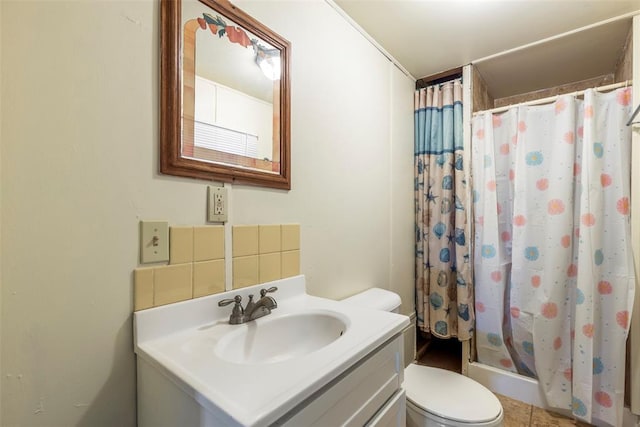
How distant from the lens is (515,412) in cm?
161

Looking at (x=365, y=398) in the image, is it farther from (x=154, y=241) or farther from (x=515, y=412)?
(x=515, y=412)

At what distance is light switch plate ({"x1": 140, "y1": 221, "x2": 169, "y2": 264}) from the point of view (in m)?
0.77

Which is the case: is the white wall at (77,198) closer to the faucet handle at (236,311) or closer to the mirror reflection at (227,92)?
the mirror reflection at (227,92)

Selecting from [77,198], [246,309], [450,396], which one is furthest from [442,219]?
[77,198]

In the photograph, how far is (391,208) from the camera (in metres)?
1.84

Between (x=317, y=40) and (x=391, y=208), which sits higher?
(x=317, y=40)

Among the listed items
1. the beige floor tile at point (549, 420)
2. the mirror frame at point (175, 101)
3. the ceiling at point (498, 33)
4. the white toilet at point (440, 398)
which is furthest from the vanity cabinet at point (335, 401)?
the ceiling at point (498, 33)

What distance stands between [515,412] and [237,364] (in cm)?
182

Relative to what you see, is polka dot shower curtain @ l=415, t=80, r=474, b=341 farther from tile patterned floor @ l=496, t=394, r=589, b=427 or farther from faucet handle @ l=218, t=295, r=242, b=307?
faucet handle @ l=218, t=295, r=242, b=307

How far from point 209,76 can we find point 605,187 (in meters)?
1.94

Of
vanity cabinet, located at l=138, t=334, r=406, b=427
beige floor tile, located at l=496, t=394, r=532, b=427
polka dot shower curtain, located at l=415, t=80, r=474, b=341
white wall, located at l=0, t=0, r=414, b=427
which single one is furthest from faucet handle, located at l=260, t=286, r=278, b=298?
beige floor tile, located at l=496, t=394, r=532, b=427

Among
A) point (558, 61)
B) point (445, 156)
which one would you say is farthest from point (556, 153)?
point (558, 61)

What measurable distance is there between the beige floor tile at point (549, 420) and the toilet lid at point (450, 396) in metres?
0.56

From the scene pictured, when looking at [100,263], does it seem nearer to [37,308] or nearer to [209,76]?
[37,308]
